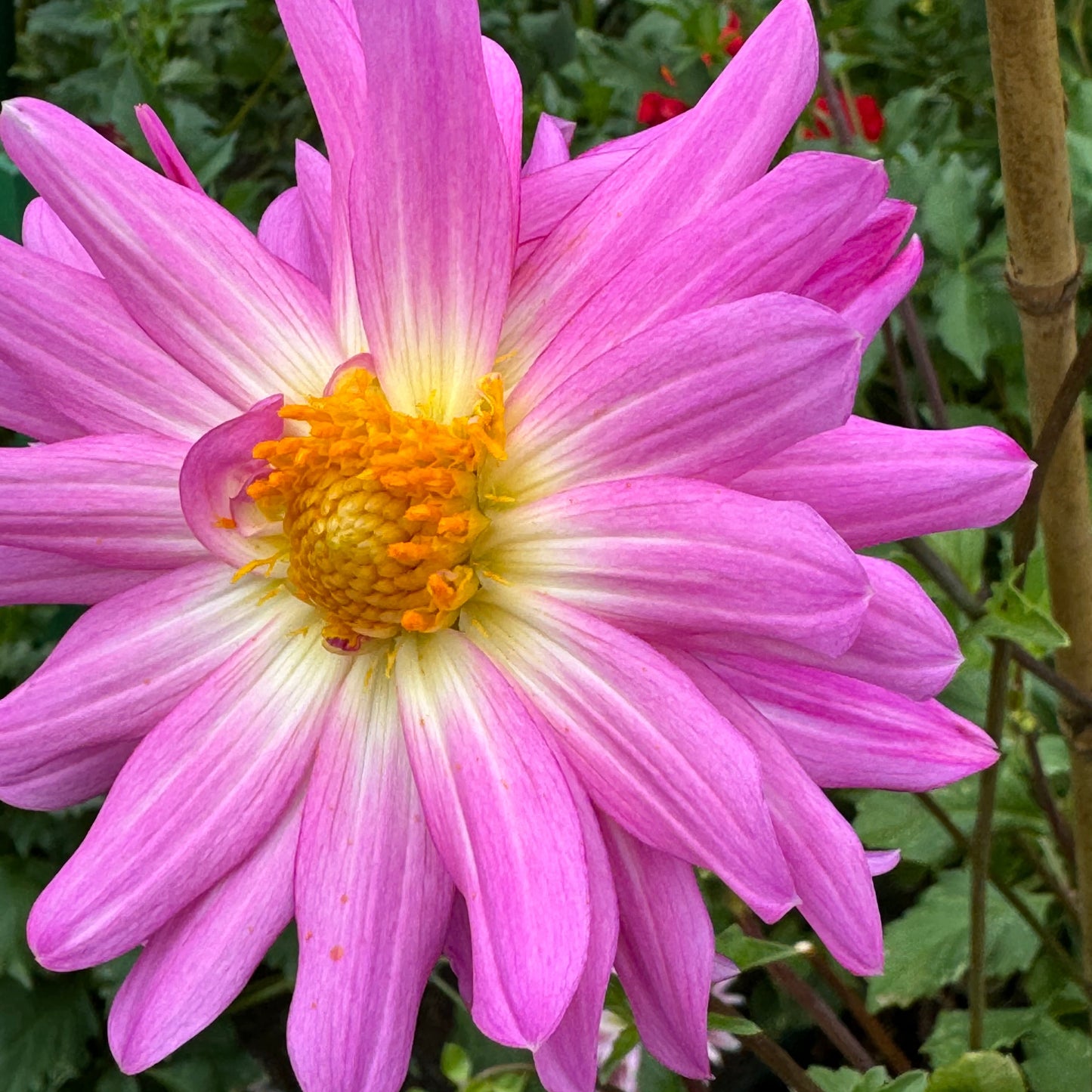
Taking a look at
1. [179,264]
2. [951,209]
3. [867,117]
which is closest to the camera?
[179,264]

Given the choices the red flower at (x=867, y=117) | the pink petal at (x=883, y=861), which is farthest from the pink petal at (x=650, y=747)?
→ the red flower at (x=867, y=117)

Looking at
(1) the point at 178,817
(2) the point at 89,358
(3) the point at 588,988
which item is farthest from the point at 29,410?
(3) the point at 588,988

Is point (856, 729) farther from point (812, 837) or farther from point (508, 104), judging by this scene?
point (508, 104)

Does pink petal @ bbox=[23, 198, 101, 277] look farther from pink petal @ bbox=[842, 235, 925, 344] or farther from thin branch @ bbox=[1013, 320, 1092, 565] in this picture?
thin branch @ bbox=[1013, 320, 1092, 565]

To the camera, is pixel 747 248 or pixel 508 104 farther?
pixel 508 104

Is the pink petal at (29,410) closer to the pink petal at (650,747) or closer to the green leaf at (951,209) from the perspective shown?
the pink petal at (650,747)

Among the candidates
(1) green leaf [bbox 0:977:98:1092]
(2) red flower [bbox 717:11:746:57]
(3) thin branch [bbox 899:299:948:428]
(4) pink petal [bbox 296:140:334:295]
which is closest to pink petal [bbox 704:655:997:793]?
(4) pink petal [bbox 296:140:334:295]
